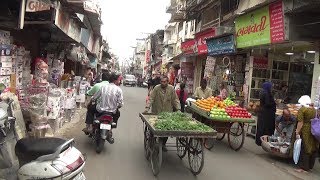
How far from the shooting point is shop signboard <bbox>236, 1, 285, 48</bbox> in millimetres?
14484

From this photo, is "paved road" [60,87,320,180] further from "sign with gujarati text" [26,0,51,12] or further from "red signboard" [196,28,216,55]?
"red signboard" [196,28,216,55]

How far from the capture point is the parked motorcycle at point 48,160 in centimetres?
459

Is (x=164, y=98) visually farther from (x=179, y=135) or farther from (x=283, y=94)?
(x=283, y=94)

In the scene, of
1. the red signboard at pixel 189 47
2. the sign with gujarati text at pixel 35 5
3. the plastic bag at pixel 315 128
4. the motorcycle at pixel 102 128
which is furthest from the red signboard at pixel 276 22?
the red signboard at pixel 189 47

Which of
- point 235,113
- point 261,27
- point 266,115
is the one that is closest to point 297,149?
point 235,113

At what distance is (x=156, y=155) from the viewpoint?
26.0ft

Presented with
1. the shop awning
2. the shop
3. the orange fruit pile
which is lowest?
the orange fruit pile

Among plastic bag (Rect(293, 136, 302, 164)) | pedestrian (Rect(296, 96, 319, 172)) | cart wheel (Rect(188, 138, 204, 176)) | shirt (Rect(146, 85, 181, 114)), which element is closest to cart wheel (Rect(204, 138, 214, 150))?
shirt (Rect(146, 85, 181, 114))

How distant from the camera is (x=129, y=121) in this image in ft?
52.9

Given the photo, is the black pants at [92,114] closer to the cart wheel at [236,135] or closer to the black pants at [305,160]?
the cart wheel at [236,135]

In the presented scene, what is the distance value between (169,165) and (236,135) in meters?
3.34

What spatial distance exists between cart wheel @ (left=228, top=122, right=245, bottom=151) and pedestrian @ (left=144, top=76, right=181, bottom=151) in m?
2.20

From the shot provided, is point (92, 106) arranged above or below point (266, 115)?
above

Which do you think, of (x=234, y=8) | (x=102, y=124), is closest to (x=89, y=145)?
(x=102, y=124)
